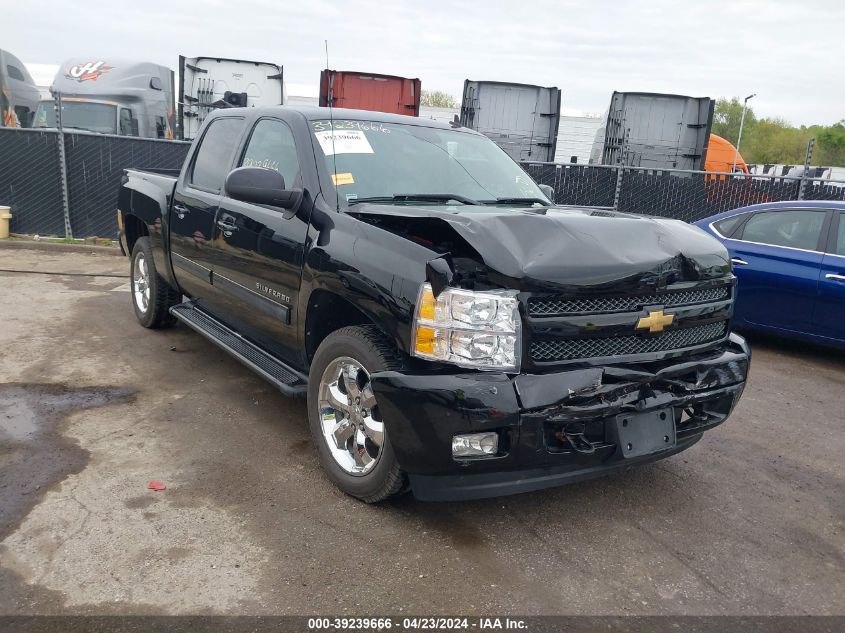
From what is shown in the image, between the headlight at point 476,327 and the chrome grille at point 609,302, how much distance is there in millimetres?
119

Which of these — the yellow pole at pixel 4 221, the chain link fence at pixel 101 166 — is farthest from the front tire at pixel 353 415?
the yellow pole at pixel 4 221

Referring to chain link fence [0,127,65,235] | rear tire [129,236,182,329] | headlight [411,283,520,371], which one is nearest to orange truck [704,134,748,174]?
chain link fence [0,127,65,235]

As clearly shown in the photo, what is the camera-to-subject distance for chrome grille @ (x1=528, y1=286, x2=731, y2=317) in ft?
9.17

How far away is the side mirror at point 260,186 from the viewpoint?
3.52 m

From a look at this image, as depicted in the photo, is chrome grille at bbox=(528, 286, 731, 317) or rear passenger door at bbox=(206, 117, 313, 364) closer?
chrome grille at bbox=(528, 286, 731, 317)

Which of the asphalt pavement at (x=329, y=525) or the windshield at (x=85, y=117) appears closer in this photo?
the asphalt pavement at (x=329, y=525)

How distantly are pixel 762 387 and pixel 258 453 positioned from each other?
408 centimetres

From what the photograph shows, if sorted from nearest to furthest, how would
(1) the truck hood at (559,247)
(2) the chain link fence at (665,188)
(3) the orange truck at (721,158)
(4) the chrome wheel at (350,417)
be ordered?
(1) the truck hood at (559,247) < (4) the chrome wheel at (350,417) < (2) the chain link fence at (665,188) < (3) the orange truck at (721,158)

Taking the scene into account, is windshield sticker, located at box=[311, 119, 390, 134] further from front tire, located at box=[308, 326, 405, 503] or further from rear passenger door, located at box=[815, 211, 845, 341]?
rear passenger door, located at box=[815, 211, 845, 341]

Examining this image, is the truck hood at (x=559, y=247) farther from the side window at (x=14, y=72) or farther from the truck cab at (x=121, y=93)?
the side window at (x=14, y=72)

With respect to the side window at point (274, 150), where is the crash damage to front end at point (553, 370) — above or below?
below

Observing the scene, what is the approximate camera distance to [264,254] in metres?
3.92

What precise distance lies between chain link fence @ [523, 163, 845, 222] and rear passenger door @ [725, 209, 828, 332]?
419 cm

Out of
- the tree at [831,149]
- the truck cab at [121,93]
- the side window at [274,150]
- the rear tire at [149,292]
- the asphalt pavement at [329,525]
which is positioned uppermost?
the tree at [831,149]
